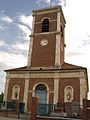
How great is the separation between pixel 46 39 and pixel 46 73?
17.8 feet

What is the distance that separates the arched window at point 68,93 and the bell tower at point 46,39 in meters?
3.33

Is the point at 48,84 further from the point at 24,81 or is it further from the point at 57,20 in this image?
the point at 57,20

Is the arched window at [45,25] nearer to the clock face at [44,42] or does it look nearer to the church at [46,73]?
the church at [46,73]

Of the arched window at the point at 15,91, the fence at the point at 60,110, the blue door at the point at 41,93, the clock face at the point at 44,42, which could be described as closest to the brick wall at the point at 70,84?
the blue door at the point at 41,93

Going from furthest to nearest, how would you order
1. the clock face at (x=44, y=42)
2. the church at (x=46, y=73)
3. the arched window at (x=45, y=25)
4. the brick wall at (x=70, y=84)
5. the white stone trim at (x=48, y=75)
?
the arched window at (x=45, y=25) → the clock face at (x=44, y=42) → the white stone trim at (x=48, y=75) → the church at (x=46, y=73) → the brick wall at (x=70, y=84)

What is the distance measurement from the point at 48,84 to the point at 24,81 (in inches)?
129

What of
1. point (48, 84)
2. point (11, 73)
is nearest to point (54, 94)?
point (48, 84)

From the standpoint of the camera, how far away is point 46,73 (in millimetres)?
22047

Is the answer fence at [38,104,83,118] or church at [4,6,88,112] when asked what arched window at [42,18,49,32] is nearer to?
church at [4,6,88,112]

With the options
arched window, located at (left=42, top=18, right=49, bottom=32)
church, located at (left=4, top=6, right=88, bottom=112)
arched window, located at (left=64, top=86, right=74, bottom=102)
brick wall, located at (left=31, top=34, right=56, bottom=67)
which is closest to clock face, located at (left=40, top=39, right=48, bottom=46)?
church, located at (left=4, top=6, right=88, bottom=112)

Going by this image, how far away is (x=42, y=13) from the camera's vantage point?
2695 centimetres

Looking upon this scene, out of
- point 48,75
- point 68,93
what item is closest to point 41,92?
point 48,75

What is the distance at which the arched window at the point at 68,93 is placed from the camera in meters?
20.3

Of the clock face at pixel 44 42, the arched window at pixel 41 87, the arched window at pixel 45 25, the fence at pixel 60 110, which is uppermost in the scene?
the arched window at pixel 45 25
